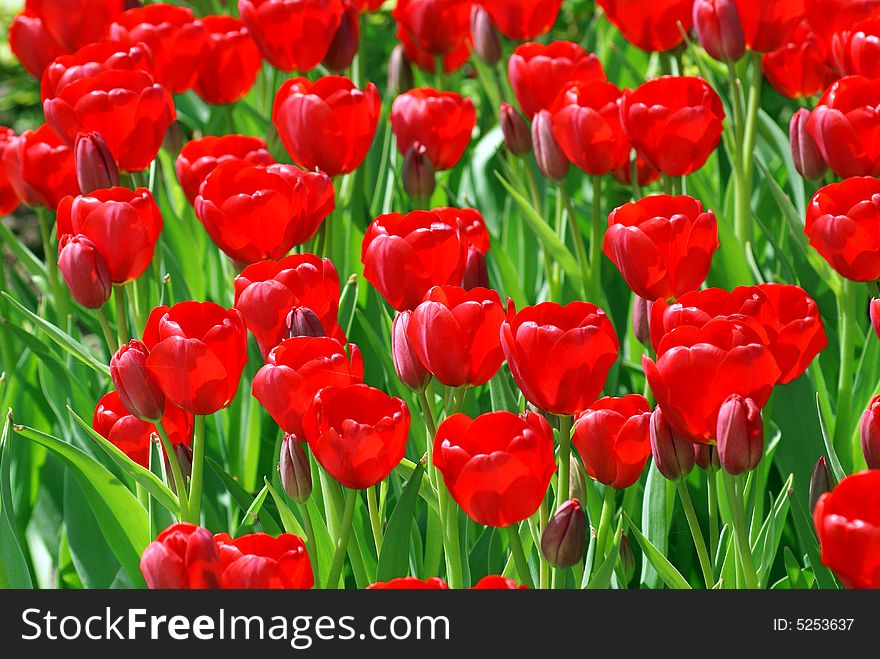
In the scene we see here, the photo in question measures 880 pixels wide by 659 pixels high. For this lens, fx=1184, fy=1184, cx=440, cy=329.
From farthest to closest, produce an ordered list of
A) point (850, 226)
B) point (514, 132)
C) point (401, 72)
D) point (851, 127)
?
point (401, 72)
point (514, 132)
point (851, 127)
point (850, 226)

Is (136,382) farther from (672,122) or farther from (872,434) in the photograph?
(672,122)

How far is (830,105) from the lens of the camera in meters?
1.60

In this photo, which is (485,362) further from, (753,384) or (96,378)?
(96,378)

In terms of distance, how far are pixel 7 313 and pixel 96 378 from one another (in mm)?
213

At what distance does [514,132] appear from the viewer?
194 cm

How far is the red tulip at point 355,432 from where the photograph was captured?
1059mm

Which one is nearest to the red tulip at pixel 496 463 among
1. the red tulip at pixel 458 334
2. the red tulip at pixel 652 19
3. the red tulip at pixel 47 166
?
the red tulip at pixel 458 334

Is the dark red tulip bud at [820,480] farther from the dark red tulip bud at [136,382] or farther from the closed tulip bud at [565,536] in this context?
the dark red tulip bud at [136,382]

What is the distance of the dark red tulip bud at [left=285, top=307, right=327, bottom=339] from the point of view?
Result: 1201mm

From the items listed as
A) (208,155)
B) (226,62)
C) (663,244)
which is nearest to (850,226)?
(663,244)

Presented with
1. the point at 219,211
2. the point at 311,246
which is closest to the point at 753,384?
the point at 219,211

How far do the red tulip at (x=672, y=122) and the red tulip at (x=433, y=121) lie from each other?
32 centimetres

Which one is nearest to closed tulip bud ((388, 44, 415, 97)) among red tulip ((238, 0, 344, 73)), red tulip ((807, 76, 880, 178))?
red tulip ((238, 0, 344, 73))

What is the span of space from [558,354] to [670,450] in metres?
0.15
